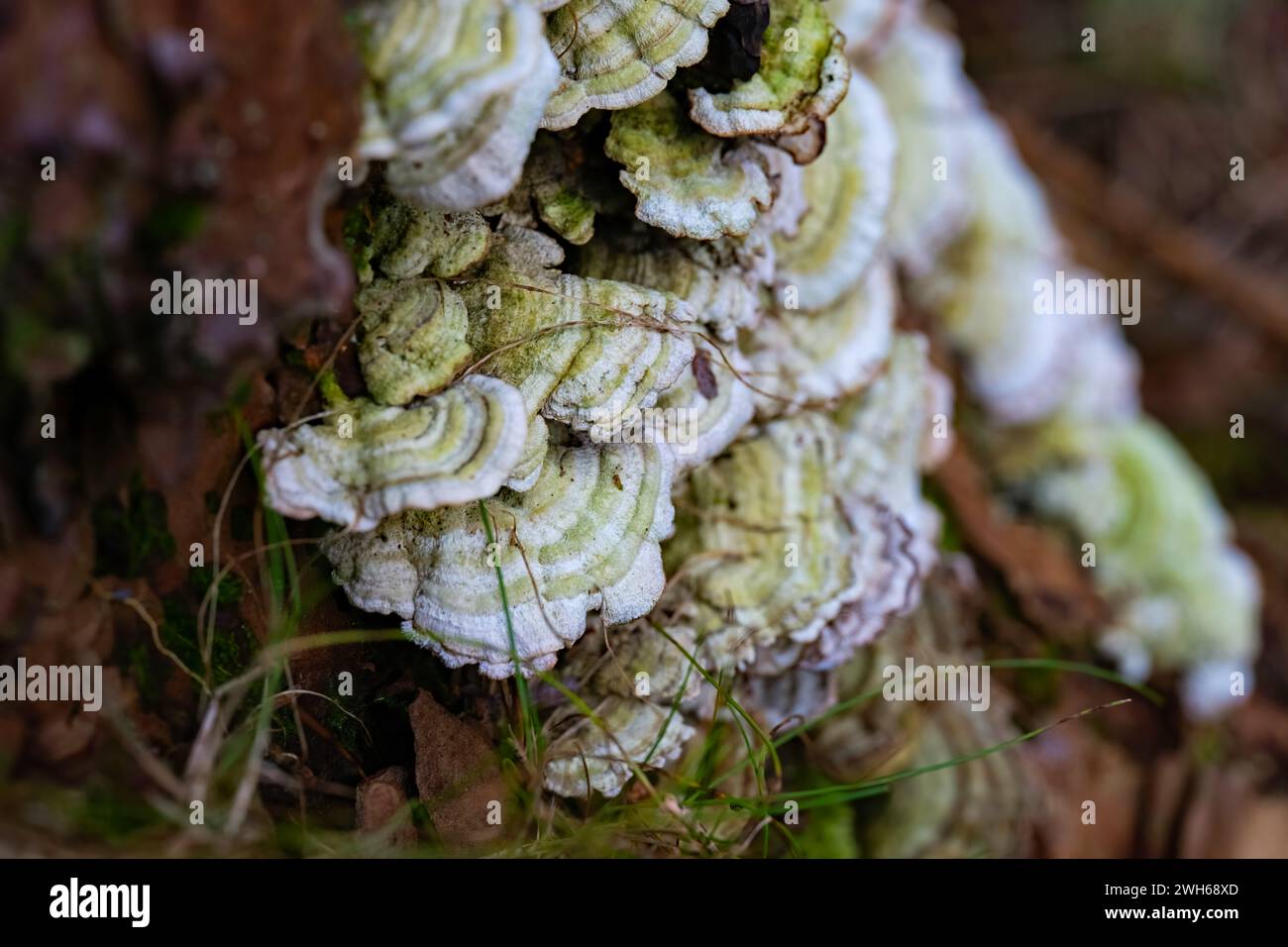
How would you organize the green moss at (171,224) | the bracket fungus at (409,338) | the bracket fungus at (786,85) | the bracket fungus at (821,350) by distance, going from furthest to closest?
the bracket fungus at (821,350) → the bracket fungus at (786,85) → the bracket fungus at (409,338) → the green moss at (171,224)

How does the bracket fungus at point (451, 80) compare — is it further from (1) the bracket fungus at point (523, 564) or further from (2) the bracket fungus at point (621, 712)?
(2) the bracket fungus at point (621, 712)

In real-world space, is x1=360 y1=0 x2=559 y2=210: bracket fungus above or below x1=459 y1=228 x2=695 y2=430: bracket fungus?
above

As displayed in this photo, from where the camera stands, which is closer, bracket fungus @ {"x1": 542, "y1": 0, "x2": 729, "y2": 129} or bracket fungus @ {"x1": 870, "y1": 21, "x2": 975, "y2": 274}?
bracket fungus @ {"x1": 542, "y1": 0, "x2": 729, "y2": 129}

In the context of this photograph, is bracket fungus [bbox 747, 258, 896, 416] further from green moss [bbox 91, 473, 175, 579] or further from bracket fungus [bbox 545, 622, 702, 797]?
green moss [bbox 91, 473, 175, 579]

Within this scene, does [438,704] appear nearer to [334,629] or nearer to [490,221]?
[334,629]

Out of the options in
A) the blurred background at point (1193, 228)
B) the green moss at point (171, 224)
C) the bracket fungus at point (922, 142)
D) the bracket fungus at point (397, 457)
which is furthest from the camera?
the blurred background at point (1193, 228)

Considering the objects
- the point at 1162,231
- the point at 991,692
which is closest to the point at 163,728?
the point at 991,692

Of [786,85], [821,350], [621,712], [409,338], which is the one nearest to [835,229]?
[821,350]

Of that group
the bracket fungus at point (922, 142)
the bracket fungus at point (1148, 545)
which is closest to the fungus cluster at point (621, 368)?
the bracket fungus at point (922, 142)

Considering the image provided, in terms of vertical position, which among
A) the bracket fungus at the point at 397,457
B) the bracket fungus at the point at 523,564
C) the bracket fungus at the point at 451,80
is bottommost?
the bracket fungus at the point at 523,564

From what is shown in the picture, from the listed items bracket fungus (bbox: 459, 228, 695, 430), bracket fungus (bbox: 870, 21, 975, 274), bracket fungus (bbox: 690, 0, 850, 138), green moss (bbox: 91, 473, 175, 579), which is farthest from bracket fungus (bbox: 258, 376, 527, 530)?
bracket fungus (bbox: 870, 21, 975, 274)
